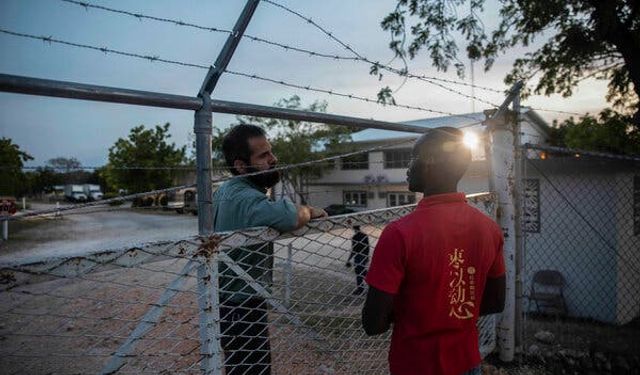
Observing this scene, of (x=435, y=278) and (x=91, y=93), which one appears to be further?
(x=435, y=278)

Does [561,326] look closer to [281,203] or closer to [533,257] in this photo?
[533,257]

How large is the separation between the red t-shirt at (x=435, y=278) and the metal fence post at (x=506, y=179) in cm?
195

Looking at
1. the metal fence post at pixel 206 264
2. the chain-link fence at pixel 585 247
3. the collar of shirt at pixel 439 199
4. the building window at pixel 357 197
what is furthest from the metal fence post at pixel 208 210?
the building window at pixel 357 197

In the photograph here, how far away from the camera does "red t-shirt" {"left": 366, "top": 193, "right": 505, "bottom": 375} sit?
167 centimetres

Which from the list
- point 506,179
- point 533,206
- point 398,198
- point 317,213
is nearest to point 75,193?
point 398,198

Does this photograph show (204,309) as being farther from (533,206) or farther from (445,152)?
(533,206)

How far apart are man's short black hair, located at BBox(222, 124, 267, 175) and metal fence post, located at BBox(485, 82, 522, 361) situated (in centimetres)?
236

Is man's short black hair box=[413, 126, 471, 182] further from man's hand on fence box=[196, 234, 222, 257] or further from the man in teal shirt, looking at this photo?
man's hand on fence box=[196, 234, 222, 257]

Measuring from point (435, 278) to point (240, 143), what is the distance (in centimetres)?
126

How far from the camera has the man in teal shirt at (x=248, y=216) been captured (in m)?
1.97

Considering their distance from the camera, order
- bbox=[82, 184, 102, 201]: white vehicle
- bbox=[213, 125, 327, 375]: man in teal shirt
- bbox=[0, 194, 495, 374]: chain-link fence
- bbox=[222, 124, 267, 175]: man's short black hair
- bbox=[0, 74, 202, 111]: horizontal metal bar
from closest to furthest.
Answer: bbox=[0, 74, 202, 111]: horizontal metal bar, bbox=[0, 194, 495, 374]: chain-link fence, bbox=[213, 125, 327, 375]: man in teal shirt, bbox=[222, 124, 267, 175]: man's short black hair, bbox=[82, 184, 102, 201]: white vehicle

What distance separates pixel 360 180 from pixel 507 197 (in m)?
29.3

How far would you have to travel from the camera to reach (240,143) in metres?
2.29

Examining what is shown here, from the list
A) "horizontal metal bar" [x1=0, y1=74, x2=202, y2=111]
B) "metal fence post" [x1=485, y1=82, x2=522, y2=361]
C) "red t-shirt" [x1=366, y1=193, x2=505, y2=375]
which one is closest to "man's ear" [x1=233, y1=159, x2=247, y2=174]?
"horizontal metal bar" [x1=0, y1=74, x2=202, y2=111]
